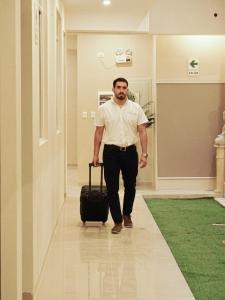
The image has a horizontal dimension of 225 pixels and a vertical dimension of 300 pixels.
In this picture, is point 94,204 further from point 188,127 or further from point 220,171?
point 188,127

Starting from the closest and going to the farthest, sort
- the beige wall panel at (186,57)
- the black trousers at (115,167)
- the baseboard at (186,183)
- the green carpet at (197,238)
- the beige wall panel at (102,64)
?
the green carpet at (197,238)
the black trousers at (115,167)
the beige wall panel at (186,57)
the baseboard at (186,183)
the beige wall panel at (102,64)

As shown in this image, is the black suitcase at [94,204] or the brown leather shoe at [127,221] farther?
the brown leather shoe at [127,221]

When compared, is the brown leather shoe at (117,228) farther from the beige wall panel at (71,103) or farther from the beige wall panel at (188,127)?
the beige wall panel at (71,103)

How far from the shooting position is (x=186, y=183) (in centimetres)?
829

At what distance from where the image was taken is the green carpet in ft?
12.7

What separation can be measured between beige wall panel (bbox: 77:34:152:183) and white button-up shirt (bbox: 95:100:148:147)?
10.5 ft

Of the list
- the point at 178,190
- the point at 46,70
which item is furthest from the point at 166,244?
the point at 178,190

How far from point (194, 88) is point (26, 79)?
506 centimetres

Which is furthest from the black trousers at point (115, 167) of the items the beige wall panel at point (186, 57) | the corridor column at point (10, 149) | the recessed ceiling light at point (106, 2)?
the beige wall panel at point (186, 57)

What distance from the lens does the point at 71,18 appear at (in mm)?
7742

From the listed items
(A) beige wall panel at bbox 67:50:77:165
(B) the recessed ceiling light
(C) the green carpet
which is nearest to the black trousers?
(C) the green carpet

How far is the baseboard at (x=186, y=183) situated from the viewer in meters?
8.27

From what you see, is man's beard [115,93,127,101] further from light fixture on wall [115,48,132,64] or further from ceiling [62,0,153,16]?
light fixture on wall [115,48,132,64]

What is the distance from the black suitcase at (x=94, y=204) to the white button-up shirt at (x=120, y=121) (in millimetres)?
404
